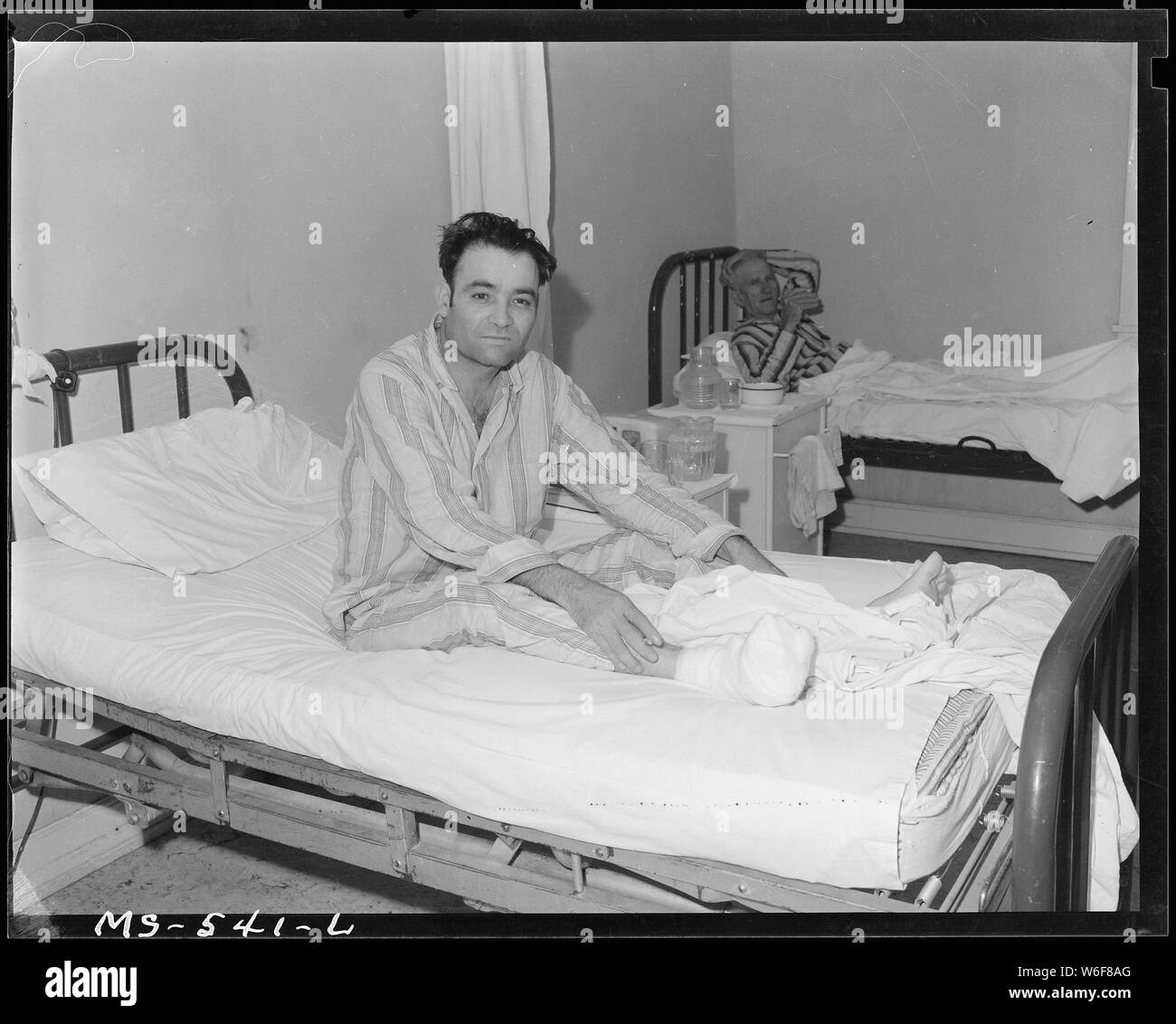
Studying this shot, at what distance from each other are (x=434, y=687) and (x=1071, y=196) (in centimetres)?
391

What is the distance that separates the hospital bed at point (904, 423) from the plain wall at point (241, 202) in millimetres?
1646

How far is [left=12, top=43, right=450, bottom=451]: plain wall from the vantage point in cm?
228

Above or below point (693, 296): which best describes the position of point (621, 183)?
above

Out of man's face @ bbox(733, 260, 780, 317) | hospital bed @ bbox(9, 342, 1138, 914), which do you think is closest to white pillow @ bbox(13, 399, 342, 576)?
hospital bed @ bbox(9, 342, 1138, 914)

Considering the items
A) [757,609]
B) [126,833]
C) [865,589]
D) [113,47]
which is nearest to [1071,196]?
[865,589]

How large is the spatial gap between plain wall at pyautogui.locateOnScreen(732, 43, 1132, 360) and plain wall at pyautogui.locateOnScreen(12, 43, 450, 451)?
1971mm

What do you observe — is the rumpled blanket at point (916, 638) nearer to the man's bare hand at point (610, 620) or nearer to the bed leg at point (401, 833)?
the man's bare hand at point (610, 620)

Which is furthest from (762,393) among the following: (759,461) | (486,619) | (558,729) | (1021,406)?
(558,729)

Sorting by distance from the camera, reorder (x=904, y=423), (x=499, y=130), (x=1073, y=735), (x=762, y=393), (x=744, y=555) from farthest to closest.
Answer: (x=904, y=423) → (x=762, y=393) → (x=499, y=130) → (x=744, y=555) → (x=1073, y=735)

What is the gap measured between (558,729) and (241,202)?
1.52 m

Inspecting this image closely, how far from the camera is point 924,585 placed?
6.41 ft

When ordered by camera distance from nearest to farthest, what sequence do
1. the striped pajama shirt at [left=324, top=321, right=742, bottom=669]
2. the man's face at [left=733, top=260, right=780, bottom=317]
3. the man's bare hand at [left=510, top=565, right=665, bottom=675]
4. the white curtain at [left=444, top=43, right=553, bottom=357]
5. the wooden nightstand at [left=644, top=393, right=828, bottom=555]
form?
the man's bare hand at [left=510, top=565, right=665, bottom=675], the striped pajama shirt at [left=324, top=321, right=742, bottom=669], the white curtain at [left=444, top=43, right=553, bottom=357], the wooden nightstand at [left=644, top=393, right=828, bottom=555], the man's face at [left=733, top=260, right=780, bottom=317]

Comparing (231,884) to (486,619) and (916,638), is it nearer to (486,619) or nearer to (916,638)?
(486,619)

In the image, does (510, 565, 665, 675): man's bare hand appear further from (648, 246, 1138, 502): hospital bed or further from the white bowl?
(648, 246, 1138, 502): hospital bed
